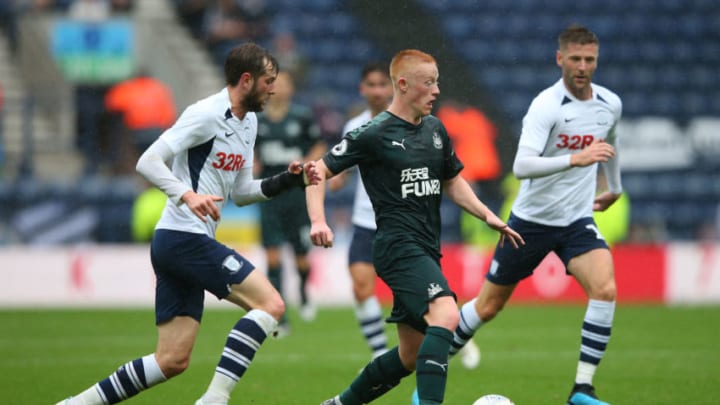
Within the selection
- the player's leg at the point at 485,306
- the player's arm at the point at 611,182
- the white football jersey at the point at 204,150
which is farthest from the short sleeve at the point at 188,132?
the player's arm at the point at 611,182

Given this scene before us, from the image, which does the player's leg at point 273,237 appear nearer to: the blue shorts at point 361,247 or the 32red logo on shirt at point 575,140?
the blue shorts at point 361,247

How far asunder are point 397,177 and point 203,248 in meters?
1.18

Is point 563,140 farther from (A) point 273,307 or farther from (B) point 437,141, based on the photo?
(A) point 273,307

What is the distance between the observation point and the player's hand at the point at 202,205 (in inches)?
247

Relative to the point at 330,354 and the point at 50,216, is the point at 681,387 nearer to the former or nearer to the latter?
the point at 330,354

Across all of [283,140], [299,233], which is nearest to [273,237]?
[299,233]

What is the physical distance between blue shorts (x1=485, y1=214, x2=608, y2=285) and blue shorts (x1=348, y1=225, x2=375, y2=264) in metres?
1.87

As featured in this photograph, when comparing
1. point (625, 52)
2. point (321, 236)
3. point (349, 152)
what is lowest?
point (321, 236)

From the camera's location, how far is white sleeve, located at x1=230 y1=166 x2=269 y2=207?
23.0 feet

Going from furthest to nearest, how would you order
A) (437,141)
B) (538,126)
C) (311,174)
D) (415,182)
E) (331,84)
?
1. (331,84)
2. (538,126)
3. (437,141)
4. (415,182)
5. (311,174)

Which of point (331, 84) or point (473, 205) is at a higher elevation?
point (331, 84)

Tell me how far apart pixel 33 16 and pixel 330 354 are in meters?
14.0

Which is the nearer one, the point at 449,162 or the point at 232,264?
the point at 232,264

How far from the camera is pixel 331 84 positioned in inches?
892
